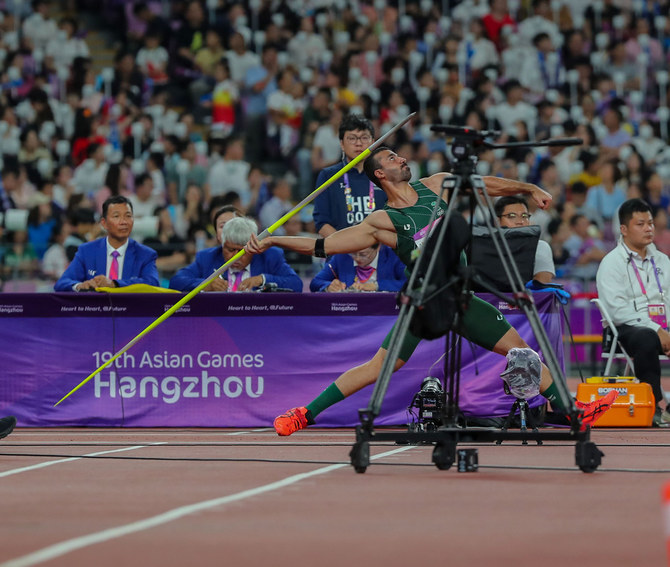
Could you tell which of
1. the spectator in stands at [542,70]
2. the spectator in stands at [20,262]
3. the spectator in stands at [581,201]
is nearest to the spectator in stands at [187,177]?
the spectator in stands at [20,262]

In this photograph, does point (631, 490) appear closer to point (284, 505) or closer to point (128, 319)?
point (284, 505)

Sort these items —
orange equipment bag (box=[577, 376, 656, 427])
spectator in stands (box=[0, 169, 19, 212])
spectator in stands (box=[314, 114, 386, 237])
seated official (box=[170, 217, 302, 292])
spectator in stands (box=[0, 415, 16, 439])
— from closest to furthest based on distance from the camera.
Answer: spectator in stands (box=[0, 415, 16, 439])
orange equipment bag (box=[577, 376, 656, 427])
seated official (box=[170, 217, 302, 292])
spectator in stands (box=[314, 114, 386, 237])
spectator in stands (box=[0, 169, 19, 212])

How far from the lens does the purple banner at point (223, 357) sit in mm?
11930

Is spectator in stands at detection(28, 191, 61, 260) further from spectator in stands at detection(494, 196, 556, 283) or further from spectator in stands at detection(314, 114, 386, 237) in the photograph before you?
spectator in stands at detection(494, 196, 556, 283)

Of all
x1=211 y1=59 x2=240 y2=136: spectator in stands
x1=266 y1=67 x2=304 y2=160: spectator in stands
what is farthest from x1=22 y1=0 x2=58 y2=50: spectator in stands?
x1=266 y1=67 x2=304 y2=160: spectator in stands

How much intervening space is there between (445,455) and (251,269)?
5.16 meters

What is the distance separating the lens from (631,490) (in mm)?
7023

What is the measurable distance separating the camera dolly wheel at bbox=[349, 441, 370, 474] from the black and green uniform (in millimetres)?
1504

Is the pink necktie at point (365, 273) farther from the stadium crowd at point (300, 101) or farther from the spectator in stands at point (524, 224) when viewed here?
the stadium crowd at point (300, 101)

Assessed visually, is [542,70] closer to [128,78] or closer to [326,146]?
[326,146]

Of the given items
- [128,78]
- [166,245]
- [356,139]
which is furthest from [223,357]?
[128,78]

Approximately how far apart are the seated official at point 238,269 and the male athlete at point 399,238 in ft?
9.12

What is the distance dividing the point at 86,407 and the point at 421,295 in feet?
17.9

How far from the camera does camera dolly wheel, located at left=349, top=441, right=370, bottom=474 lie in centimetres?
780
